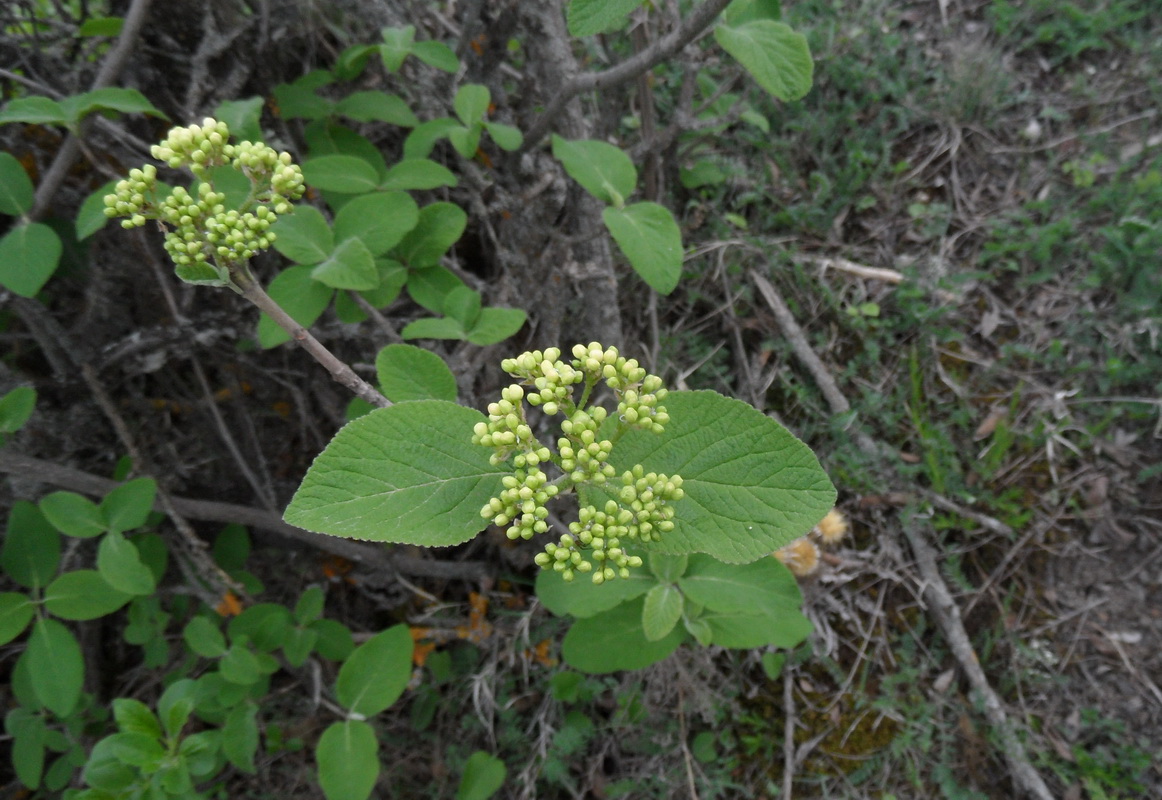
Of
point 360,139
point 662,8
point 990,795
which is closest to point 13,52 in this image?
point 360,139

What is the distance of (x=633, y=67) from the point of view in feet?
6.58

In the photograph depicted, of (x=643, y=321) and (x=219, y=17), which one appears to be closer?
(x=219, y=17)

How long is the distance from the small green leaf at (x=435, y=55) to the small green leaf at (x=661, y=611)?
5.56ft

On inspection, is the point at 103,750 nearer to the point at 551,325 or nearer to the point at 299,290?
the point at 299,290

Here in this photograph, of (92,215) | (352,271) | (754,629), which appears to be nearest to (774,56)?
(352,271)

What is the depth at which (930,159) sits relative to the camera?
371 cm

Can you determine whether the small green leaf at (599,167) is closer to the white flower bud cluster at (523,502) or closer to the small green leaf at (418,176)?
the small green leaf at (418,176)

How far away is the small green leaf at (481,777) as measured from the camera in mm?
2516

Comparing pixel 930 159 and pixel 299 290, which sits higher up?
pixel 299 290

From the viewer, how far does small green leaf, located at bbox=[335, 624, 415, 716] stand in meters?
2.17

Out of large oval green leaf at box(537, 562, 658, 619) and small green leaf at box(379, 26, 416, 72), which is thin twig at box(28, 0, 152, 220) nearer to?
small green leaf at box(379, 26, 416, 72)

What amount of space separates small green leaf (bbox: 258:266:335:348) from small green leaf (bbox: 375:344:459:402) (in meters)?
0.50

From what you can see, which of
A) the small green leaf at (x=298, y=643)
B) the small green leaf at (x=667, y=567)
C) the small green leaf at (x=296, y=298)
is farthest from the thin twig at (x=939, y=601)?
the small green leaf at (x=298, y=643)

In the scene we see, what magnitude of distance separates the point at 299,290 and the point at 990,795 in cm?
307
